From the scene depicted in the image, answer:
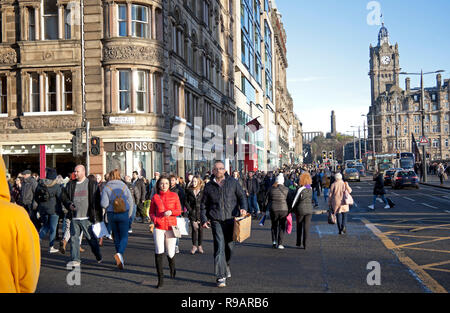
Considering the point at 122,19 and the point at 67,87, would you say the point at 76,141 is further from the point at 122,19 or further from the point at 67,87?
the point at 122,19

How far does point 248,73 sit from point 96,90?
117 feet

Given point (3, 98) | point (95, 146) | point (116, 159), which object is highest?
point (3, 98)

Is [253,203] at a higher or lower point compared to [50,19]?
lower

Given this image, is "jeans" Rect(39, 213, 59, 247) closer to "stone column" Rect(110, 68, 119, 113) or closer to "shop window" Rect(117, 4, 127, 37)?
"stone column" Rect(110, 68, 119, 113)

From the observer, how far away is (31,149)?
87.0 ft

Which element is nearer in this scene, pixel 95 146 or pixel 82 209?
pixel 82 209

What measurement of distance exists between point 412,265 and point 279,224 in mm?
3864

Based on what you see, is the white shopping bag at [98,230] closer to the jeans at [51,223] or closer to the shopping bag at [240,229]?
the shopping bag at [240,229]

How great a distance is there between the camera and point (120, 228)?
33.4 ft

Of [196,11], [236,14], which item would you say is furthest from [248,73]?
[196,11]

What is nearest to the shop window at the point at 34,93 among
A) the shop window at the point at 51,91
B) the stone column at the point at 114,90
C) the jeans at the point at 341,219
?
the shop window at the point at 51,91

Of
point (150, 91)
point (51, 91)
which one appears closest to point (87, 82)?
point (51, 91)

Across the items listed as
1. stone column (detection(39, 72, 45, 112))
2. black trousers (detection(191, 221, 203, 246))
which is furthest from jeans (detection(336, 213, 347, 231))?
stone column (detection(39, 72, 45, 112))

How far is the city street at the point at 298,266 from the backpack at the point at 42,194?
1286mm
